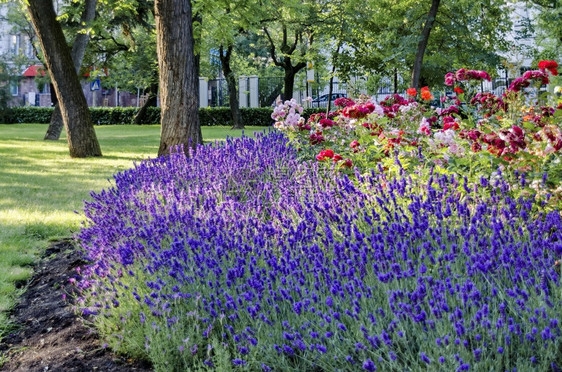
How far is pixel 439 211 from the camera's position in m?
3.80

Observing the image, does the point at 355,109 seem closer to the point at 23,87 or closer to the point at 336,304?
the point at 336,304

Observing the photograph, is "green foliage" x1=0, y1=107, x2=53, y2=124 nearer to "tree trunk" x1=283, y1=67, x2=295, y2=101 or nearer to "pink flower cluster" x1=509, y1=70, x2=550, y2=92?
"tree trunk" x1=283, y1=67, x2=295, y2=101

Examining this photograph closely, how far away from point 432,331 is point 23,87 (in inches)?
2911

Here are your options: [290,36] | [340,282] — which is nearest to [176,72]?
[340,282]

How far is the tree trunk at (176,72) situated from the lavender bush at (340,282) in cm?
581

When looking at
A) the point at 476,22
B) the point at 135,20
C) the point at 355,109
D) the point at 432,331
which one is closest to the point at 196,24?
the point at 135,20

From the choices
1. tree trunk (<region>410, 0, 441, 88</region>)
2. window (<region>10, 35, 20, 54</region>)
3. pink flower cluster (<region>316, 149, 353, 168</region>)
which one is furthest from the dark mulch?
window (<region>10, 35, 20, 54</region>)

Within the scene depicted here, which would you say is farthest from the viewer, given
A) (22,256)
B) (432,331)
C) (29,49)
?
(29,49)

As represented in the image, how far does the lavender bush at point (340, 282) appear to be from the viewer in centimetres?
252

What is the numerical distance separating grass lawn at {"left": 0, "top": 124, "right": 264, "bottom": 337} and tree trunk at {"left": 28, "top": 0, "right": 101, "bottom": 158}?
0.50m

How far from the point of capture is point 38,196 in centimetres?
952

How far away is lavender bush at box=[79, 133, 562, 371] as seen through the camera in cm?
252

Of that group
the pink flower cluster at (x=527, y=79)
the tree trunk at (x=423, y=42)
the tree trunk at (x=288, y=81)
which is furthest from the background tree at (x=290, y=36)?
the pink flower cluster at (x=527, y=79)

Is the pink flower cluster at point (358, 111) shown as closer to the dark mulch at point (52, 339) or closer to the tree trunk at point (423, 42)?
the dark mulch at point (52, 339)
